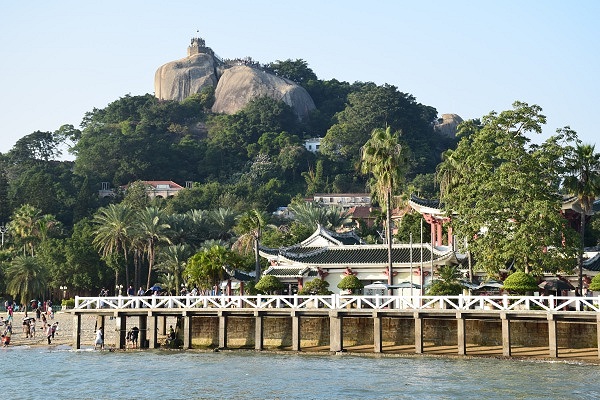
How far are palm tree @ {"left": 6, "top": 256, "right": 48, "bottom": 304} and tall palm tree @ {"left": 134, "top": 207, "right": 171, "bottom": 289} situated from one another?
11.4 metres

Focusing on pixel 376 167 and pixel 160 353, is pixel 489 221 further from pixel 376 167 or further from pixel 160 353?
pixel 160 353

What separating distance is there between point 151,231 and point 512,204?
2198 inches

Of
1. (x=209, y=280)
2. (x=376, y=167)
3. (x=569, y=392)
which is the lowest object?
(x=569, y=392)

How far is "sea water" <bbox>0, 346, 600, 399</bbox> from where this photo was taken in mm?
44406

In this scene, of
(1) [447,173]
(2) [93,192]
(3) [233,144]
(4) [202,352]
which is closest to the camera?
(4) [202,352]

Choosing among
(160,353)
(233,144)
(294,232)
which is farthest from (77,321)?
(233,144)

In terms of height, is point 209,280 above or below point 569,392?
above

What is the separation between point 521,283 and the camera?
5606cm

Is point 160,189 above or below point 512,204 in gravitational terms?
above

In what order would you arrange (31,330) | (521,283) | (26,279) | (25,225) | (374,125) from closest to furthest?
(521,283) < (31,330) < (26,279) < (25,225) < (374,125)

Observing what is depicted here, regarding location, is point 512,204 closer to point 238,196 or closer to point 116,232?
point 116,232

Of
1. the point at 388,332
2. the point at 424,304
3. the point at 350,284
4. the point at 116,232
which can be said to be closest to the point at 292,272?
the point at 350,284

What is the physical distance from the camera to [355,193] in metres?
172

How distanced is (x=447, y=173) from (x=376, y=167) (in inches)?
235
